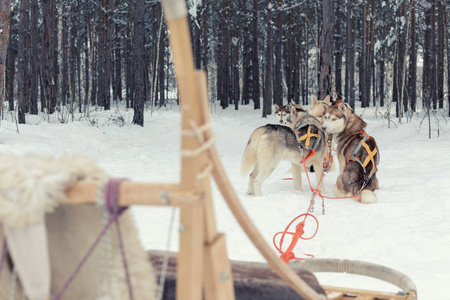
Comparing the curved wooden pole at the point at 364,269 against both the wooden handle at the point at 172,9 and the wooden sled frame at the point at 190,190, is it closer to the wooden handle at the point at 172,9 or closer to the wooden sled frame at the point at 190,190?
the wooden sled frame at the point at 190,190

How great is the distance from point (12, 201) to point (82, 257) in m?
0.25

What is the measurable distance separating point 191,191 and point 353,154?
523 centimetres

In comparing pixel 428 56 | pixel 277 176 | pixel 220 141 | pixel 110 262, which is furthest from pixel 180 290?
pixel 428 56

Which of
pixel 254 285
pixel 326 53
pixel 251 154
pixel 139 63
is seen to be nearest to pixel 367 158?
pixel 251 154

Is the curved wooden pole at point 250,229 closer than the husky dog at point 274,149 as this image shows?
Yes

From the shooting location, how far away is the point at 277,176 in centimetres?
828

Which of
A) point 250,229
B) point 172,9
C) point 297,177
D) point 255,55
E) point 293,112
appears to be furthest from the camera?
point 255,55

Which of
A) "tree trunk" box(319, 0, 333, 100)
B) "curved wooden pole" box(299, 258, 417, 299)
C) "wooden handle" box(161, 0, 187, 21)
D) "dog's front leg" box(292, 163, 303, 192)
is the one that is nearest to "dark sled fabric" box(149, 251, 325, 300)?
"curved wooden pole" box(299, 258, 417, 299)

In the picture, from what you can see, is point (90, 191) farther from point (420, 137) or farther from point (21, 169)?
point (420, 137)

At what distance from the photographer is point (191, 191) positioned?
1.03 metres

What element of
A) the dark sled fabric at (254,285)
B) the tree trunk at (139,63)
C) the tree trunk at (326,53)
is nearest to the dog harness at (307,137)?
the tree trunk at (326,53)

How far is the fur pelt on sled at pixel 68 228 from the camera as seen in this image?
1.07m

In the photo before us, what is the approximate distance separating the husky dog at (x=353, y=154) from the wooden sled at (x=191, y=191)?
504 centimetres

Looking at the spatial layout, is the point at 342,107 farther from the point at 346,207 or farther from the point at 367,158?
the point at 346,207
